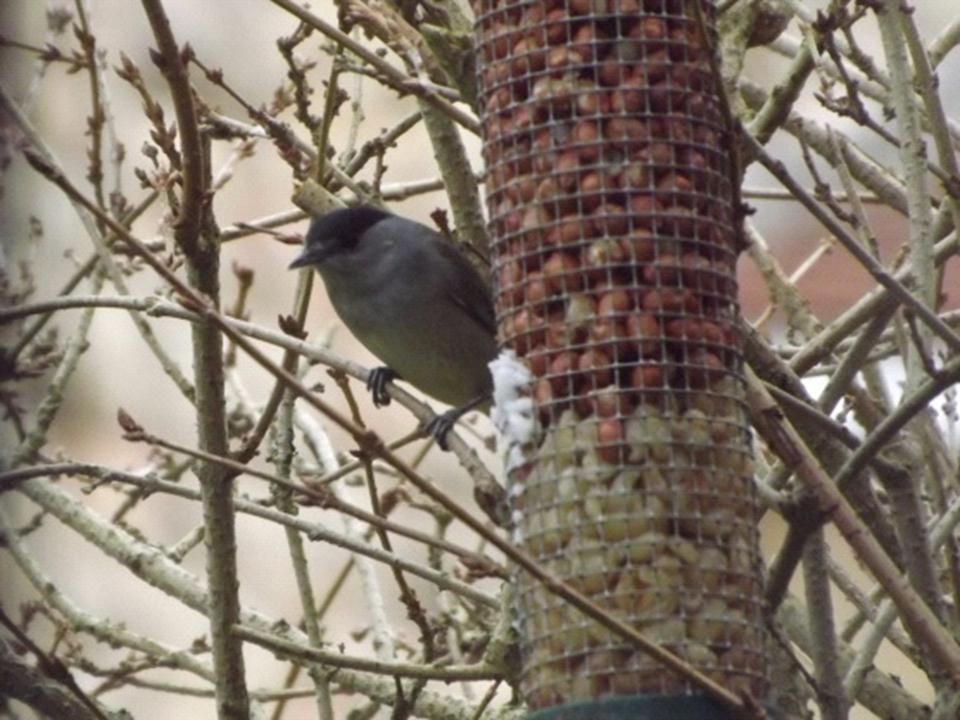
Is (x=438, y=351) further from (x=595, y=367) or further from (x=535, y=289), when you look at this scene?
(x=595, y=367)

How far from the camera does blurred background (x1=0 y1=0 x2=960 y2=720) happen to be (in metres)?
8.41

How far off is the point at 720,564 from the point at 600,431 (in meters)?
0.33

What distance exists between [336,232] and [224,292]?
12.3ft

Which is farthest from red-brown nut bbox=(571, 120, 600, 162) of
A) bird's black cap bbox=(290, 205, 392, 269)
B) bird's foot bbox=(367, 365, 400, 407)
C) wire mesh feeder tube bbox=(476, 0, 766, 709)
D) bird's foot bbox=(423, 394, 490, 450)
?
bird's black cap bbox=(290, 205, 392, 269)

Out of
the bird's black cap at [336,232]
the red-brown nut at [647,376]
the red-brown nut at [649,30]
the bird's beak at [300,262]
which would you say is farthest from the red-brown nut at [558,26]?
the bird's beak at [300,262]

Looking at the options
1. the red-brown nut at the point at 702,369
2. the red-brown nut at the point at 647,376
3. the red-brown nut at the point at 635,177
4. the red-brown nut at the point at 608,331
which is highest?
the red-brown nut at the point at 635,177

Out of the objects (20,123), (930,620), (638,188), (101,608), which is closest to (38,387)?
(101,608)

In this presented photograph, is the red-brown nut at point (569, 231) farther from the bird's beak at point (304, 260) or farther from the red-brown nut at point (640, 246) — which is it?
the bird's beak at point (304, 260)

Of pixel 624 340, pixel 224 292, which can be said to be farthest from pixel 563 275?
pixel 224 292

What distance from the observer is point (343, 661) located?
3734 millimetres

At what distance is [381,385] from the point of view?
15.9 feet

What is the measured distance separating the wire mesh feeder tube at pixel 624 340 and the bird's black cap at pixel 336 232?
63.3 inches

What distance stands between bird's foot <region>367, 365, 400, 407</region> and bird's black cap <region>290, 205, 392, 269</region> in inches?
14.8

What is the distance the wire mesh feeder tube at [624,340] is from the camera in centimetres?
348
